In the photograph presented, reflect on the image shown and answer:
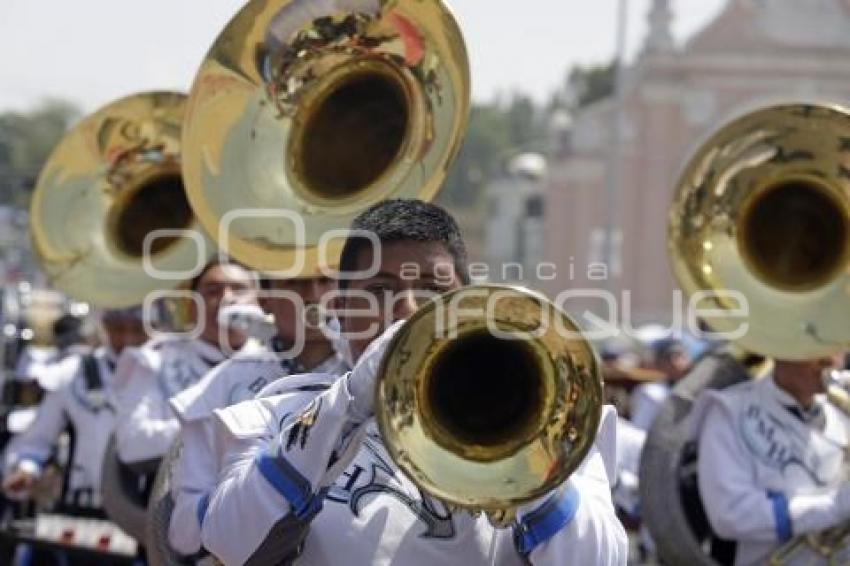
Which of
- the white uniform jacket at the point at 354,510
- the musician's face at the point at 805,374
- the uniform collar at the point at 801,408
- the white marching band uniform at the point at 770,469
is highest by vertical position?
the white uniform jacket at the point at 354,510

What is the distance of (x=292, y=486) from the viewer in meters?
3.50

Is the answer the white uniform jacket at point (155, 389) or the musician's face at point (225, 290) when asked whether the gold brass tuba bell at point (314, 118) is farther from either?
the white uniform jacket at point (155, 389)

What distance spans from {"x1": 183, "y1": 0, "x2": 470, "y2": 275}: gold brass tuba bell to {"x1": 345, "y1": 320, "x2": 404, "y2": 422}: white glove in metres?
1.18

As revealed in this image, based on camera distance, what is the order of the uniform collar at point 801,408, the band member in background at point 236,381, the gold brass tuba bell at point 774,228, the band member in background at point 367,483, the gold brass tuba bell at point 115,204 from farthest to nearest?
the gold brass tuba bell at point 115,204, the uniform collar at point 801,408, the gold brass tuba bell at point 774,228, the band member in background at point 236,381, the band member in background at point 367,483

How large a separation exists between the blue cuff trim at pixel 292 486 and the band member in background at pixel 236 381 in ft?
3.87

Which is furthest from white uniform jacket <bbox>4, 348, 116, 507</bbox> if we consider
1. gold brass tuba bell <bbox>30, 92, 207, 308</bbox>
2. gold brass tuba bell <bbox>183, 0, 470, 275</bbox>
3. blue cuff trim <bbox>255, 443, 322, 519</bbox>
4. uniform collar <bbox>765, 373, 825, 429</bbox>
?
blue cuff trim <bbox>255, 443, 322, 519</bbox>

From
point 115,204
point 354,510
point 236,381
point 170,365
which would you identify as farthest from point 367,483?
point 115,204

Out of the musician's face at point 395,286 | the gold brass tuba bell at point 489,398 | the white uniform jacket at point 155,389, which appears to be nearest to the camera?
the gold brass tuba bell at point 489,398

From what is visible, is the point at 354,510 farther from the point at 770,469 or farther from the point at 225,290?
the point at 225,290

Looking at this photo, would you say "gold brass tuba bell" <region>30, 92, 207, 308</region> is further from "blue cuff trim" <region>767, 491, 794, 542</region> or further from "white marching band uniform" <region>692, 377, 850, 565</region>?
"blue cuff trim" <region>767, 491, 794, 542</region>

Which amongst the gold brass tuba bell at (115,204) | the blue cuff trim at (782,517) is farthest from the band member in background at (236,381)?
the blue cuff trim at (782,517)

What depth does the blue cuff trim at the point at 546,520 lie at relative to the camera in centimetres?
352

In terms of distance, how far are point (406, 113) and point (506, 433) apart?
1.45 m

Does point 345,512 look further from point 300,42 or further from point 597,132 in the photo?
point 597,132
